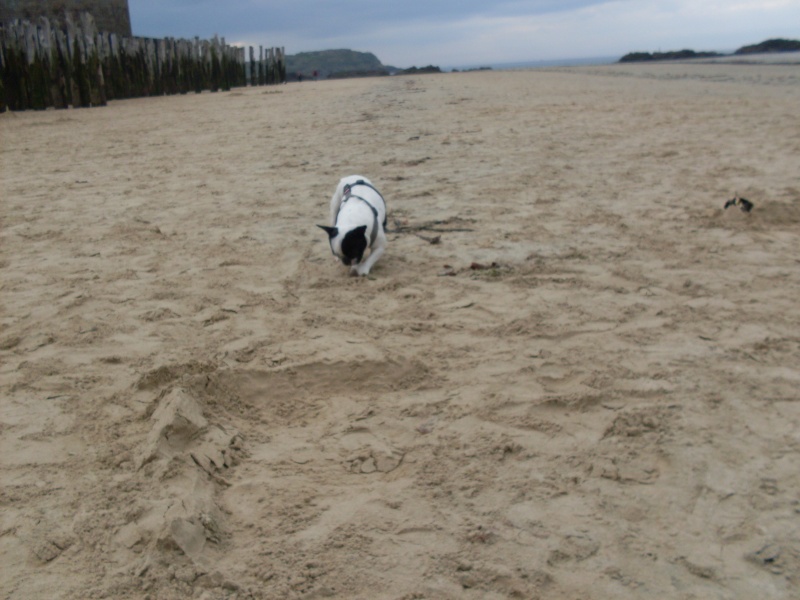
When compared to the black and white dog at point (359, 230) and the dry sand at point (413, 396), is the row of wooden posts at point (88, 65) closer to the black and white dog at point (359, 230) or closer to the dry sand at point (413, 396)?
the dry sand at point (413, 396)

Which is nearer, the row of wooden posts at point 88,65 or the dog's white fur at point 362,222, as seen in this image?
the dog's white fur at point 362,222

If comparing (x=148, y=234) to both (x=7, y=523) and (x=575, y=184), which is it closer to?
(x=7, y=523)

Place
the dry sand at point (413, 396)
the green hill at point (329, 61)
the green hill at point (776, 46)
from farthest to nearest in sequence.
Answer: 1. the green hill at point (329, 61)
2. the green hill at point (776, 46)
3. the dry sand at point (413, 396)

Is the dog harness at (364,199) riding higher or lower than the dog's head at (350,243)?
higher

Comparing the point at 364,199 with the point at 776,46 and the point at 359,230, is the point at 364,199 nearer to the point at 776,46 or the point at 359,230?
the point at 359,230

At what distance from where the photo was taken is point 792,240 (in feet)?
14.7

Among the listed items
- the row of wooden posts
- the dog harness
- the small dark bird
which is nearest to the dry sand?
the small dark bird

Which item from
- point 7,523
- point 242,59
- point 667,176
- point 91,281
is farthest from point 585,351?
point 242,59

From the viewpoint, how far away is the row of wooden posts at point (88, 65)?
47.4 ft

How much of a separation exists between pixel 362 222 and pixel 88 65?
1530 centimetres

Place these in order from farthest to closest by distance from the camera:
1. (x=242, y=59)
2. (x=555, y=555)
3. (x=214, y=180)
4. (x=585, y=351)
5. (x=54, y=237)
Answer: (x=242, y=59) → (x=214, y=180) → (x=54, y=237) → (x=585, y=351) → (x=555, y=555)

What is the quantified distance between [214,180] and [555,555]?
594 cm

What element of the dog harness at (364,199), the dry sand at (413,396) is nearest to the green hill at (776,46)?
the dry sand at (413,396)

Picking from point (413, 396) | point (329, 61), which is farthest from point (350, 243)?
point (329, 61)
